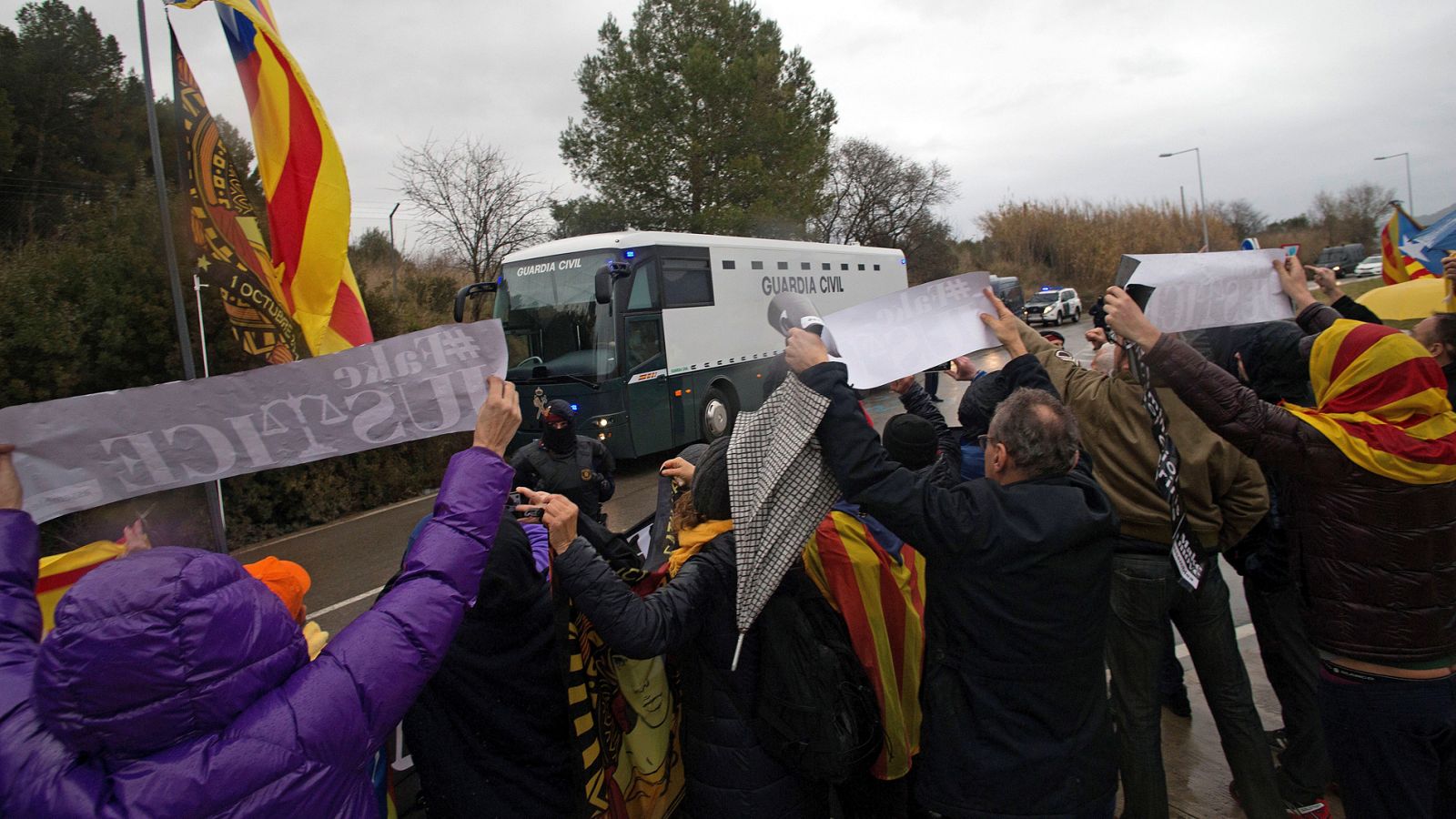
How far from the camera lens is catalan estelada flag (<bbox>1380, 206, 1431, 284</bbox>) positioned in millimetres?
4781

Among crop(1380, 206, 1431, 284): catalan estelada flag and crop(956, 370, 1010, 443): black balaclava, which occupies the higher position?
crop(1380, 206, 1431, 284): catalan estelada flag

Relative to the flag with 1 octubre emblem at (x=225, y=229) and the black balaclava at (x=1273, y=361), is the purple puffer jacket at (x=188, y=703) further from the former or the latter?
the black balaclava at (x=1273, y=361)

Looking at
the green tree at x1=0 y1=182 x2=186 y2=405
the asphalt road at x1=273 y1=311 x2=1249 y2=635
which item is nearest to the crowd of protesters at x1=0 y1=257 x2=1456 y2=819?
the asphalt road at x1=273 y1=311 x2=1249 y2=635

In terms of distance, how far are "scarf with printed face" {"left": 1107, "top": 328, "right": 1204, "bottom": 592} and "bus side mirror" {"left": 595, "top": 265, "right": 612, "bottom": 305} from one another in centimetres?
815

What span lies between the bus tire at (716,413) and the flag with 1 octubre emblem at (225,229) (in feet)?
27.3

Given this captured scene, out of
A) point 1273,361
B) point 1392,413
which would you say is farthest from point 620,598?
point 1273,361

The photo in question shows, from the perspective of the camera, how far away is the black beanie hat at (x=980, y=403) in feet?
9.51

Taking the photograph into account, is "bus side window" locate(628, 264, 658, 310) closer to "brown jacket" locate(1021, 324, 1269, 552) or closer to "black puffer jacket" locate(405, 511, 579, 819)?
"brown jacket" locate(1021, 324, 1269, 552)

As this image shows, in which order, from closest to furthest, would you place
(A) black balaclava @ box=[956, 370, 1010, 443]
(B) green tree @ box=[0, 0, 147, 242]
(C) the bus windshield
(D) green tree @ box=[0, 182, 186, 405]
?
1. (A) black balaclava @ box=[956, 370, 1010, 443]
2. (D) green tree @ box=[0, 182, 186, 405]
3. (C) the bus windshield
4. (B) green tree @ box=[0, 0, 147, 242]

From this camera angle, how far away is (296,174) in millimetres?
3285

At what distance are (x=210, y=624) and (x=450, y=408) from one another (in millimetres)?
1216

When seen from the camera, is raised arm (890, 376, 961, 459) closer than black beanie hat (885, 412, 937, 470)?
No

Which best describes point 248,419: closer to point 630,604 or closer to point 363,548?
point 630,604

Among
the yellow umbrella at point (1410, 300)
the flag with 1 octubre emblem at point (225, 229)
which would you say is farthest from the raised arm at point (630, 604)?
the yellow umbrella at point (1410, 300)
